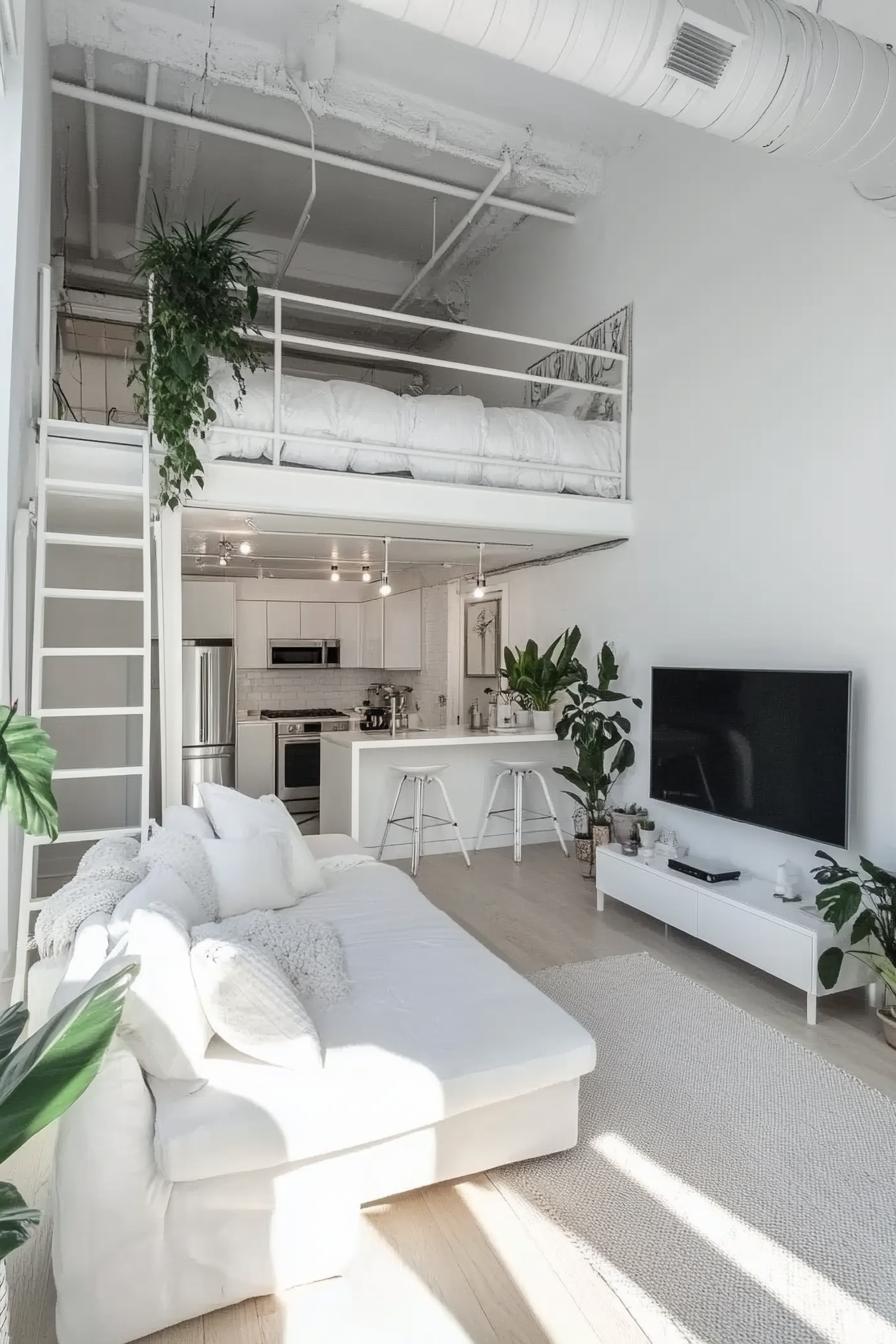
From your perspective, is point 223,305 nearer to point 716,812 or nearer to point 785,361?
point 785,361

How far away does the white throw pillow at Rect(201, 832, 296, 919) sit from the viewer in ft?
9.68

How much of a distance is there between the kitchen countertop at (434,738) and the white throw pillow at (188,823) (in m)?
1.83

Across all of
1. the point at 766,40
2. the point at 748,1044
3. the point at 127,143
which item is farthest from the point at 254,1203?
the point at 127,143

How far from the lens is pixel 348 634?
26.7 ft

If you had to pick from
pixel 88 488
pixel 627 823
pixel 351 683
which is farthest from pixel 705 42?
pixel 351 683

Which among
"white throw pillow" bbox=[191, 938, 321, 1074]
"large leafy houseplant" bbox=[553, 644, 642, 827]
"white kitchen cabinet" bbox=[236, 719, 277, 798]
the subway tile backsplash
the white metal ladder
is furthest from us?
the subway tile backsplash

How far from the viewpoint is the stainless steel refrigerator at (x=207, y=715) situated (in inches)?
256

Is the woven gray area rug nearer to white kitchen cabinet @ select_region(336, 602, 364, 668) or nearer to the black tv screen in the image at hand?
the black tv screen

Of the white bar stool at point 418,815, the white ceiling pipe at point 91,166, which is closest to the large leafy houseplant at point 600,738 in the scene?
the white bar stool at point 418,815

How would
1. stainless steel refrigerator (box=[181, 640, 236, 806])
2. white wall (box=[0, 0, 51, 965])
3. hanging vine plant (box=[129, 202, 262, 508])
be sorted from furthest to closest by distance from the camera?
1. stainless steel refrigerator (box=[181, 640, 236, 806])
2. hanging vine plant (box=[129, 202, 262, 508])
3. white wall (box=[0, 0, 51, 965])

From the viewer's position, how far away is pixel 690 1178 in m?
2.15

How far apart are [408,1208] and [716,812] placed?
255cm

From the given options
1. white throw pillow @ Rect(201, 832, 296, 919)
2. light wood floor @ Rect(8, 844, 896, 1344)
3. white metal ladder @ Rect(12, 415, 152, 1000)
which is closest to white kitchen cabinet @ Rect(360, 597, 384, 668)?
white metal ladder @ Rect(12, 415, 152, 1000)

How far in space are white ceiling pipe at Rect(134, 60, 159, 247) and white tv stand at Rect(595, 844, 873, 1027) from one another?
4.79m
